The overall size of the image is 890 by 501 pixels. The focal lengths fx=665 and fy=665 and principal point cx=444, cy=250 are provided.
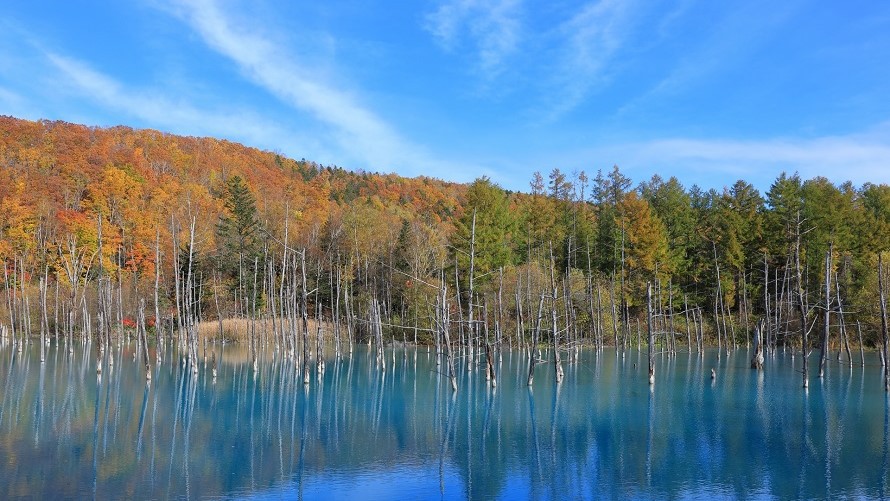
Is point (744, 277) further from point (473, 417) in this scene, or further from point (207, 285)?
point (207, 285)

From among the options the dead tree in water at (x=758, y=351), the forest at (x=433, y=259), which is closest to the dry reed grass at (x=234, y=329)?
the forest at (x=433, y=259)

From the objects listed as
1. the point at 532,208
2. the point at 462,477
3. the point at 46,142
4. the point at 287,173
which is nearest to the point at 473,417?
the point at 462,477

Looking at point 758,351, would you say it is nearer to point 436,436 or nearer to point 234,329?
point 436,436

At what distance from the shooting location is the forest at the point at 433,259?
137 feet

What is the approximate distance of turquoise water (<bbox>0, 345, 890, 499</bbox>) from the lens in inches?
492

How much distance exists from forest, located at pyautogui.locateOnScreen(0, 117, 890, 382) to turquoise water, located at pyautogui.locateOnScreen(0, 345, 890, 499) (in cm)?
1324

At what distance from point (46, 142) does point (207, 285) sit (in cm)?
2731

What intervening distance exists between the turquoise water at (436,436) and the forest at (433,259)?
43.4 feet

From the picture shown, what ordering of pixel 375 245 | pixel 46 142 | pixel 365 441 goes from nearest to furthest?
pixel 365 441 < pixel 375 245 < pixel 46 142

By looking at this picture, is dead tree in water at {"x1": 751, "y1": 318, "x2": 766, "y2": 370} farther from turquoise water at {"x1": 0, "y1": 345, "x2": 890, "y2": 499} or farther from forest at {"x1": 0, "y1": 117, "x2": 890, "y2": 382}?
forest at {"x1": 0, "y1": 117, "x2": 890, "y2": 382}

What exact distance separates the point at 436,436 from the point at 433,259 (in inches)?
1190

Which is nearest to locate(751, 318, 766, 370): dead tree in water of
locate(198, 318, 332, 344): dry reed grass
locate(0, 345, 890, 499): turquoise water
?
locate(0, 345, 890, 499): turquoise water

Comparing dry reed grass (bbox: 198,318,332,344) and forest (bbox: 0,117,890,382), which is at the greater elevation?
forest (bbox: 0,117,890,382)

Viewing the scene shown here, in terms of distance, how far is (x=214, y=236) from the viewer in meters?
53.8
